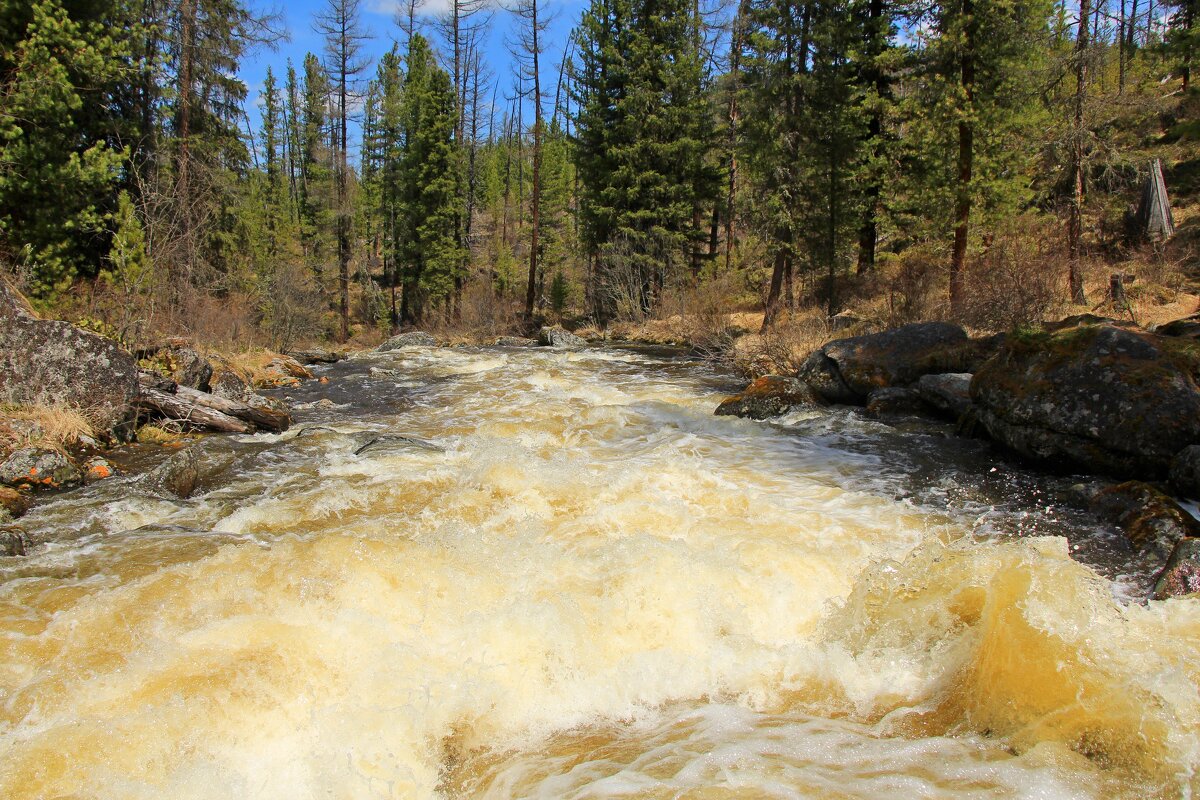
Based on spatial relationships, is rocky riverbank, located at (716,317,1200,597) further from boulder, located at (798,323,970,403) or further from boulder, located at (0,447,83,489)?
boulder, located at (0,447,83,489)

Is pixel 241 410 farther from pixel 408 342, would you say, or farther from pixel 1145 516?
pixel 408 342

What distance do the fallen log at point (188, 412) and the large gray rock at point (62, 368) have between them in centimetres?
29

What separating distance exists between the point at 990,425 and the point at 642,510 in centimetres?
460

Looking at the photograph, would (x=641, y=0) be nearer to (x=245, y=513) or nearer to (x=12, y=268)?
(x=12, y=268)

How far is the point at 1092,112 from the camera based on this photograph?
1416 centimetres

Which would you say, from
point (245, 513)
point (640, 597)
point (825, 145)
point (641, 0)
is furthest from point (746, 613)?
point (641, 0)

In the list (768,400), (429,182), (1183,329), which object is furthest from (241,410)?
(429,182)

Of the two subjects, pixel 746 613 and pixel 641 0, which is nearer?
pixel 746 613

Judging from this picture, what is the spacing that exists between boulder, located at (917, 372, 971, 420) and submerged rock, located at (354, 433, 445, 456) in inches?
269

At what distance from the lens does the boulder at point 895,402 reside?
9.29 m

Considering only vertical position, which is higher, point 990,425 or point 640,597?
point 990,425

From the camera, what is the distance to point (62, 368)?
304 inches

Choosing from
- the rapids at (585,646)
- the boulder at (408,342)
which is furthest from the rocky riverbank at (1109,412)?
the boulder at (408,342)

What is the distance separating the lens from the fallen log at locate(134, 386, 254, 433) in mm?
8484
